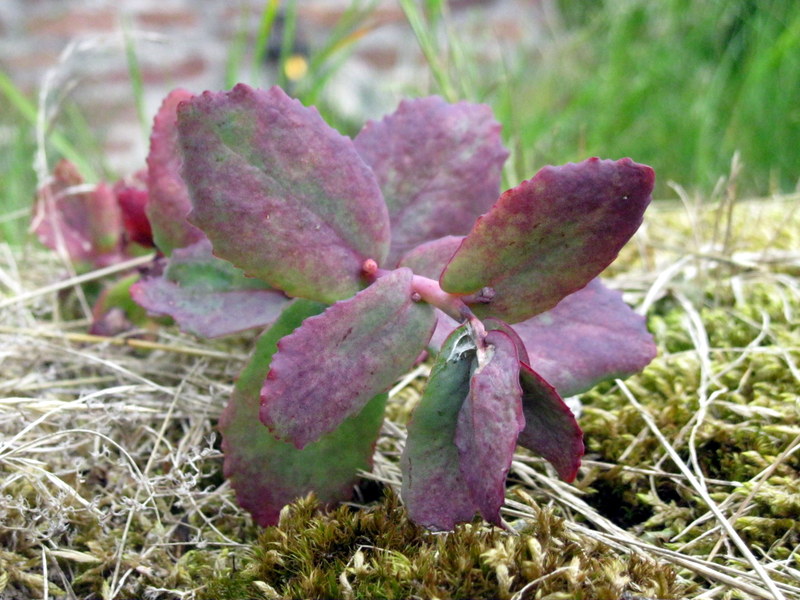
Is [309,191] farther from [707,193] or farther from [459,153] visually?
[707,193]

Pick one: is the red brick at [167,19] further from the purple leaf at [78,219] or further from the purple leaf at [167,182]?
the purple leaf at [167,182]

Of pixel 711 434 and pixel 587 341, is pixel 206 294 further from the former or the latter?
pixel 711 434

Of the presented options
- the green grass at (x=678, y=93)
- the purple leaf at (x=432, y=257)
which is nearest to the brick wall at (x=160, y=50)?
the green grass at (x=678, y=93)

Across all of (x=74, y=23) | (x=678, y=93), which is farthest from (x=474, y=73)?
(x=74, y=23)

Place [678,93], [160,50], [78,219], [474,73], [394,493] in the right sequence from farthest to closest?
[160,50] < [678,93] < [474,73] < [78,219] < [394,493]

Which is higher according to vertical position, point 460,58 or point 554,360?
point 460,58

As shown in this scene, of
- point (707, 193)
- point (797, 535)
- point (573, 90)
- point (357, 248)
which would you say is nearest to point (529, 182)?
point (357, 248)

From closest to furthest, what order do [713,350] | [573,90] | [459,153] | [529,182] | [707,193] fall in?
[529,182], [459,153], [713,350], [707,193], [573,90]
